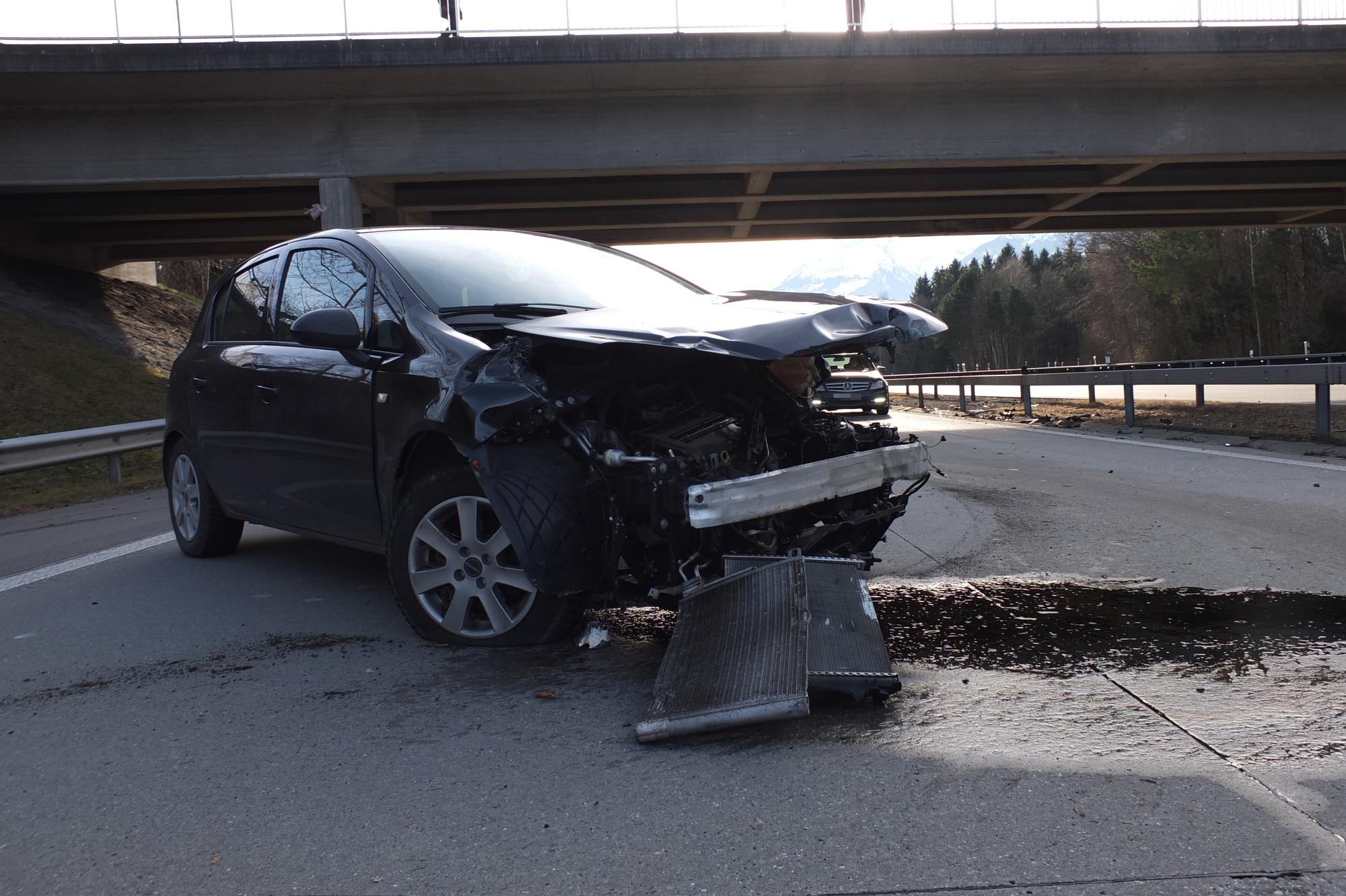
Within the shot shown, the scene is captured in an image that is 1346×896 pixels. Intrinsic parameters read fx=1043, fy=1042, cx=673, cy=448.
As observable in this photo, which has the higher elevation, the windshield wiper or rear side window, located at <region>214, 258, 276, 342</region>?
rear side window, located at <region>214, 258, 276, 342</region>

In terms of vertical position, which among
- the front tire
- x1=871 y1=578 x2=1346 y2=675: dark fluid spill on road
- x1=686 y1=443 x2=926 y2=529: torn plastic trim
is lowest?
x1=871 y1=578 x2=1346 y2=675: dark fluid spill on road

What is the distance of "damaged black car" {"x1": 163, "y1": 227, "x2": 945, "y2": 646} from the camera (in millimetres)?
3723

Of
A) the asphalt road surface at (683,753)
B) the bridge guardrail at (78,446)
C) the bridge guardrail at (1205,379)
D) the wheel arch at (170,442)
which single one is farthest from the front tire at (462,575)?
the bridge guardrail at (1205,379)

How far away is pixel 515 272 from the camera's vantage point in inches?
194

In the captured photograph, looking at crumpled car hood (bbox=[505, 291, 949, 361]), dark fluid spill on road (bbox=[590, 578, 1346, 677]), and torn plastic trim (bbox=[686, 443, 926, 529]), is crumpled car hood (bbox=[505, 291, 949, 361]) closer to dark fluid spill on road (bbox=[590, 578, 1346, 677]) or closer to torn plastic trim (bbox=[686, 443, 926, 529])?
torn plastic trim (bbox=[686, 443, 926, 529])

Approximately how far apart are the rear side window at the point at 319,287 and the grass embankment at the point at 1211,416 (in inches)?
407

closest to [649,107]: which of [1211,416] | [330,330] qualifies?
[1211,416]

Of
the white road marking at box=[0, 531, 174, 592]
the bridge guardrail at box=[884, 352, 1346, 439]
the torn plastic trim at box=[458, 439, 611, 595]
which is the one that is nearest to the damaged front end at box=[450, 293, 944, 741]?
the torn plastic trim at box=[458, 439, 611, 595]

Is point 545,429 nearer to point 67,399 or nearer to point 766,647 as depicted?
point 766,647

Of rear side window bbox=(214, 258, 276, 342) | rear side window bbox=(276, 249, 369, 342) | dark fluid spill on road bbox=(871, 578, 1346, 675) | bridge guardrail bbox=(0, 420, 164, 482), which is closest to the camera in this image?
dark fluid spill on road bbox=(871, 578, 1346, 675)

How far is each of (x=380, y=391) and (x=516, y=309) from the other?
0.68m

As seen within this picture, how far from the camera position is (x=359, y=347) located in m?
4.50

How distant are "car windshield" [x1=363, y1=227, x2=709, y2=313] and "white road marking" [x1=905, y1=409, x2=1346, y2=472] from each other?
678cm

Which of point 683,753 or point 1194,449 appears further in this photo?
point 1194,449
